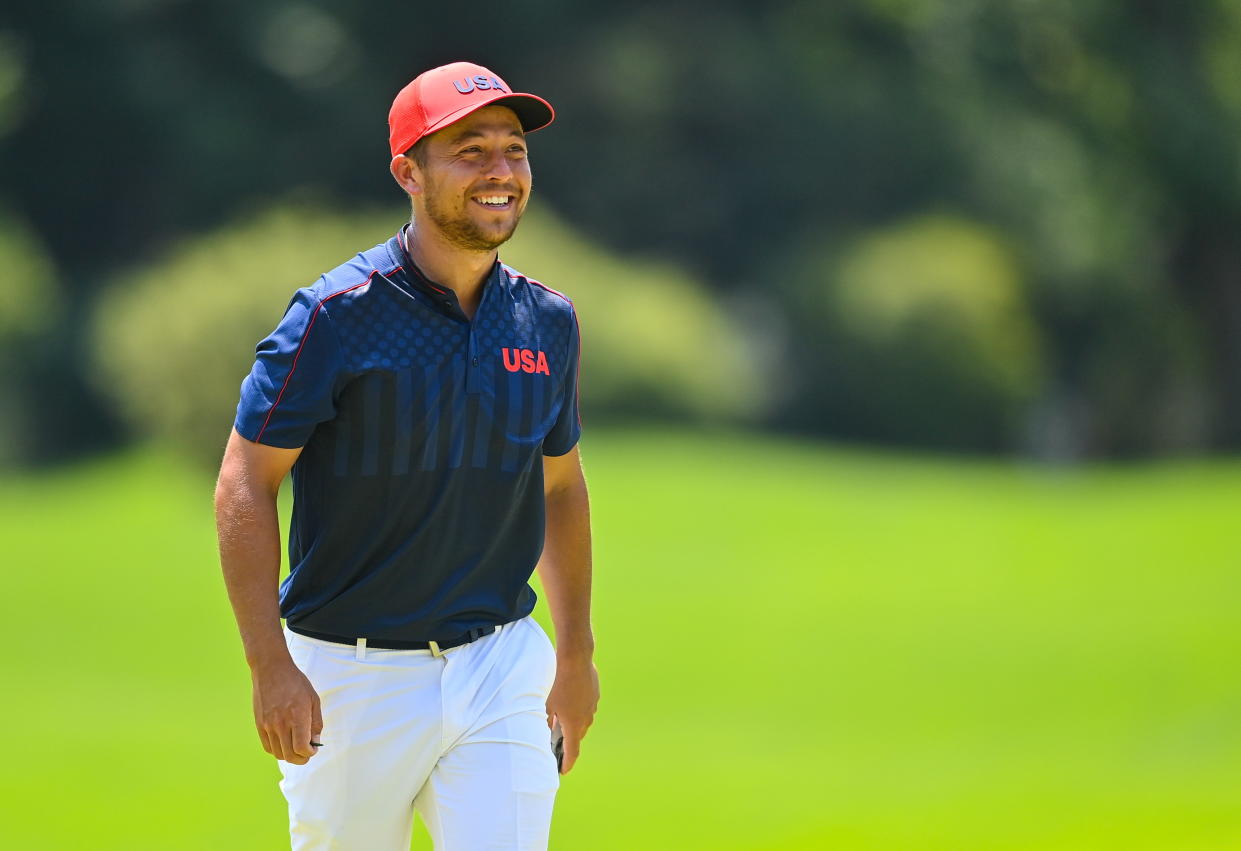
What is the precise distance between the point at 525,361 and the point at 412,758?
95 cm

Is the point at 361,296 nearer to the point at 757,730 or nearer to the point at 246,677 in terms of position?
the point at 757,730

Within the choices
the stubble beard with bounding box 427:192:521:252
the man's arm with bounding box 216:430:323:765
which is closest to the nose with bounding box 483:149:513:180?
the stubble beard with bounding box 427:192:521:252

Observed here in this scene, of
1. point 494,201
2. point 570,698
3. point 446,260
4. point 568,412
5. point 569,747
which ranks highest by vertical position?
point 494,201

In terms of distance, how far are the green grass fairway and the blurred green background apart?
0.21 feet

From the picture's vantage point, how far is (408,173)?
13.3 ft

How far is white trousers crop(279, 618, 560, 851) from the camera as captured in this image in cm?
392

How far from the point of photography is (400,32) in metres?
32.3

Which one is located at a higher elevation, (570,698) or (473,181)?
(473,181)

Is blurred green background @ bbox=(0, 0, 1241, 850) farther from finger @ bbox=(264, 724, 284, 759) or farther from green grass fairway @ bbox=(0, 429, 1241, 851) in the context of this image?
finger @ bbox=(264, 724, 284, 759)

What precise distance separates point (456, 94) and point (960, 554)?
46.8ft

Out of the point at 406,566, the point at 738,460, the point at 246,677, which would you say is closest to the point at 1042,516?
the point at 738,460

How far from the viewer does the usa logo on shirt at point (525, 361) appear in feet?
13.3

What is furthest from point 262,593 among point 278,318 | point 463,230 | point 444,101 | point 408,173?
point 278,318

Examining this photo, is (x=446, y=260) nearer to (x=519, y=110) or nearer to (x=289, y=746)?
(x=519, y=110)
